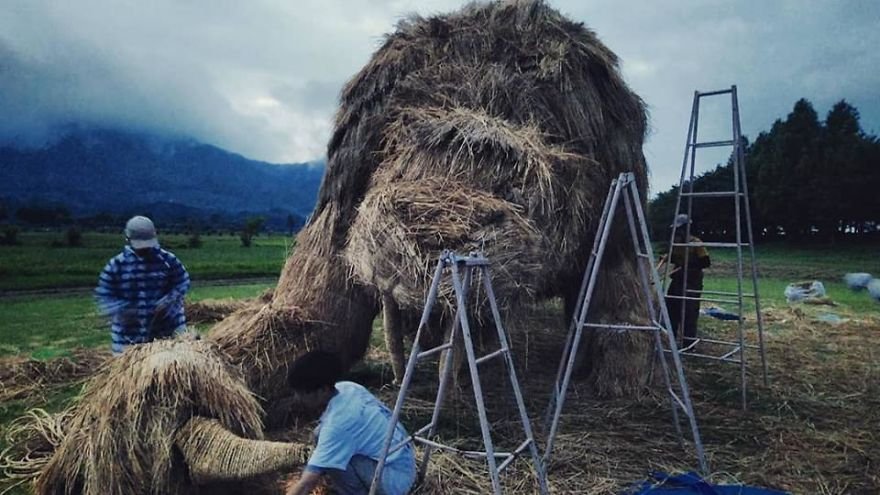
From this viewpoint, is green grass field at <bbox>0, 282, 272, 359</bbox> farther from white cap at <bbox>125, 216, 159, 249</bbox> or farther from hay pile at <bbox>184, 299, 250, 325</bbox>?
white cap at <bbox>125, 216, 159, 249</bbox>

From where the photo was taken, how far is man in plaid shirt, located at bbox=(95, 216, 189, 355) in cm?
427

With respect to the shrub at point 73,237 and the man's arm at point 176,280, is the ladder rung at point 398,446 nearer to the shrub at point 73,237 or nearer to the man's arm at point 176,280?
the man's arm at point 176,280

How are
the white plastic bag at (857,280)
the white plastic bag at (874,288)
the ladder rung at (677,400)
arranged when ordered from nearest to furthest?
the ladder rung at (677,400) → the white plastic bag at (874,288) → the white plastic bag at (857,280)

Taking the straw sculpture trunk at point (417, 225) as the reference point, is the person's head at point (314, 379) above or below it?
below

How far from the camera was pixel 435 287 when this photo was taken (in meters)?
2.91

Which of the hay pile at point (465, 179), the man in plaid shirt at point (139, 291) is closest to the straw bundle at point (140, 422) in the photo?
the man in plaid shirt at point (139, 291)

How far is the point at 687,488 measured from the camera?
335 centimetres

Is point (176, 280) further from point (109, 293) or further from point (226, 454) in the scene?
point (226, 454)

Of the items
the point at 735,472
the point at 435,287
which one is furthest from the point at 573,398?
the point at 435,287

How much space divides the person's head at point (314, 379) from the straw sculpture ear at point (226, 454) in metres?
0.86

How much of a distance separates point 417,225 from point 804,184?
860 centimetres

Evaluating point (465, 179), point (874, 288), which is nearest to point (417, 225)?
point (465, 179)

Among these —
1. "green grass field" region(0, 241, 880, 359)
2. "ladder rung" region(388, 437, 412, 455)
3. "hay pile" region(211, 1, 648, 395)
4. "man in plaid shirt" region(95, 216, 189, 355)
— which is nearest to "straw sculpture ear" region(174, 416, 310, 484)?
"ladder rung" region(388, 437, 412, 455)

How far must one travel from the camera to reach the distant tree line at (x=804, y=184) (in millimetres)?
9000
